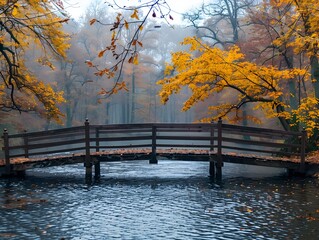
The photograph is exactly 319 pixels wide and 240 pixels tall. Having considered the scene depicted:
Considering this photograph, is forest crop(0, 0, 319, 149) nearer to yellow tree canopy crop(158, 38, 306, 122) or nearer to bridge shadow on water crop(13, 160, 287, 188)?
yellow tree canopy crop(158, 38, 306, 122)

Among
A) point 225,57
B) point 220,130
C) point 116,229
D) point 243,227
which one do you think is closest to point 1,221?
point 116,229

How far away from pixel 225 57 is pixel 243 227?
8.70 metres

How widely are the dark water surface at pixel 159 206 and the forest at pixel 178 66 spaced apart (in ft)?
10.1

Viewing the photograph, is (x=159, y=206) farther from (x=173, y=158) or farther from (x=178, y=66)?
(x=178, y=66)

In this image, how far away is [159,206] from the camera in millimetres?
10375

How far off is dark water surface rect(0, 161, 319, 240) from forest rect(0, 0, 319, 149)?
10.1ft

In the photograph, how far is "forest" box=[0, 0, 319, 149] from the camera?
1295 centimetres

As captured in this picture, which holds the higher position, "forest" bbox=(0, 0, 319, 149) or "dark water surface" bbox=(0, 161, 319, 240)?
"forest" bbox=(0, 0, 319, 149)

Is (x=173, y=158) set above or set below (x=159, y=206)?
above

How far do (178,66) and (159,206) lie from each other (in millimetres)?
7130

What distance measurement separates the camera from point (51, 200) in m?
11.1

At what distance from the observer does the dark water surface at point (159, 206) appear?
8133 mm

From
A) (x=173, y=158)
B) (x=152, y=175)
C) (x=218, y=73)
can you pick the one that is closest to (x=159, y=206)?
(x=173, y=158)

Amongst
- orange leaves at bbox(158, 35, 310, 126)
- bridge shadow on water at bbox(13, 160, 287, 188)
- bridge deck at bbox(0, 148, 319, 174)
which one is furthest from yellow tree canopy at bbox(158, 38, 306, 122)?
bridge shadow on water at bbox(13, 160, 287, 188)
